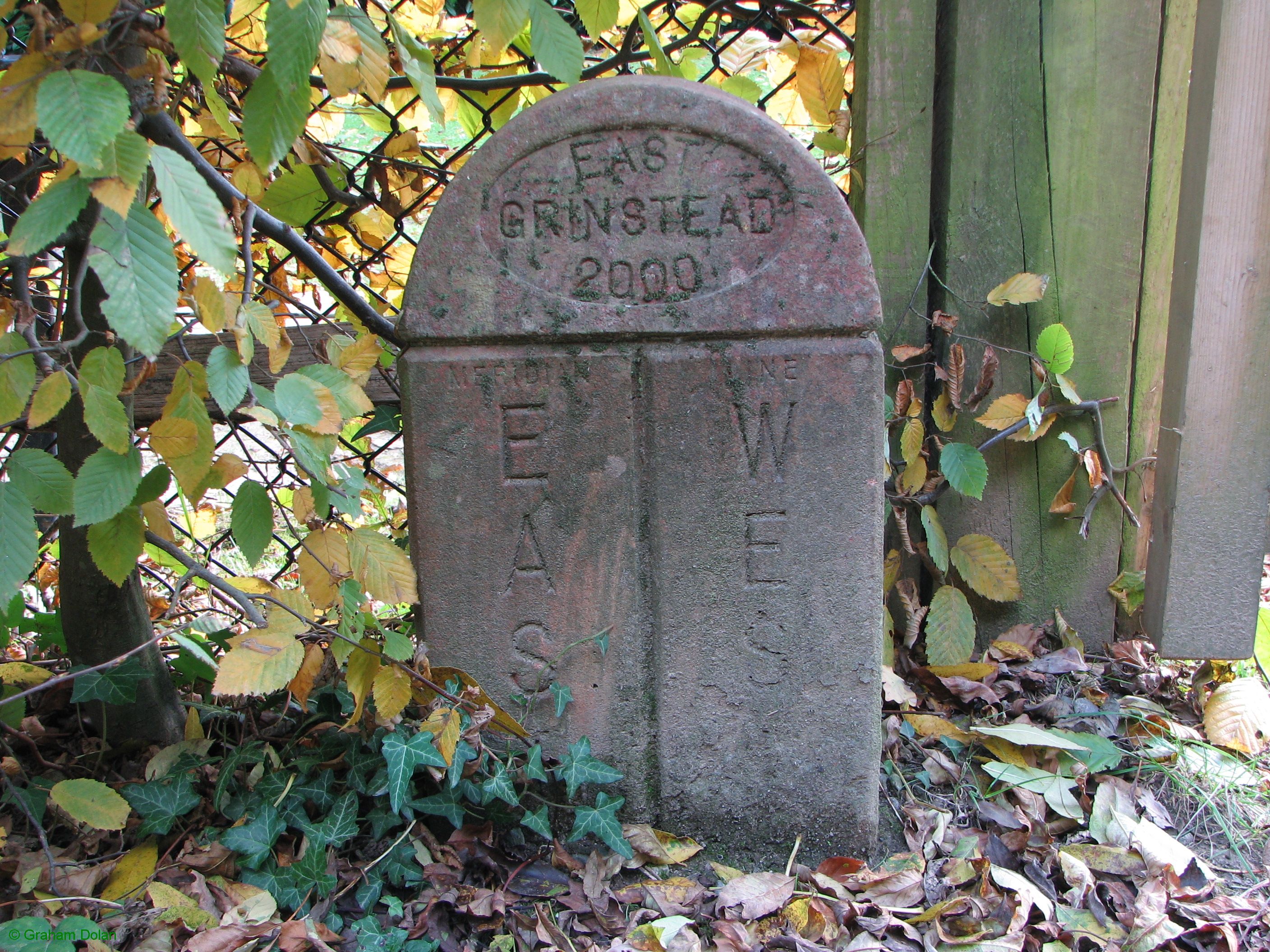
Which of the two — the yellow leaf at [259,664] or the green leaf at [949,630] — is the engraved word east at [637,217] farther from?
the green leaf at [949,630]

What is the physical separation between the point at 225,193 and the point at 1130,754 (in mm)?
1954

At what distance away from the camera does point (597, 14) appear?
1477mm

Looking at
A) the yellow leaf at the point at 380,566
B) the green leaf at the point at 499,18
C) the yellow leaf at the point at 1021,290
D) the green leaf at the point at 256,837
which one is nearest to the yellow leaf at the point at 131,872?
the green leaf at the point at 256,837

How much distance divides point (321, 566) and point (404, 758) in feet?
1.17

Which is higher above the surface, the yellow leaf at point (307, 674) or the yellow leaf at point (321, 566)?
the yellow leaf at point (321, 566)

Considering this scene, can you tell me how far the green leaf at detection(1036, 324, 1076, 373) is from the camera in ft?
6.52

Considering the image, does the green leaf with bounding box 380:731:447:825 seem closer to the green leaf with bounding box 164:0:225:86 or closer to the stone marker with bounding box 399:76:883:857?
the stone marker with bounding box 399:76:883:857

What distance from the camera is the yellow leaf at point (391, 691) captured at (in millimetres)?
1437

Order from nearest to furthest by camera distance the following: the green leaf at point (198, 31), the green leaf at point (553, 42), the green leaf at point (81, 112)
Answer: the green leaf at point (81, 112), the green leaf at point (198, 31), the green leaf at point (553, 42)

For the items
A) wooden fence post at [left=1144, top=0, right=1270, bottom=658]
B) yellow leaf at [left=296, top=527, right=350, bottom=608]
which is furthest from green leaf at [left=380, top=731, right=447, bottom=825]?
wooden fence post at [left=1144, top=0, right=1270, bottom=658]

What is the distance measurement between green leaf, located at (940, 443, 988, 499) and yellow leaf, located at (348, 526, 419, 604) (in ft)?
3.98

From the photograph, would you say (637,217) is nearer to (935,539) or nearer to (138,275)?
(138,275)

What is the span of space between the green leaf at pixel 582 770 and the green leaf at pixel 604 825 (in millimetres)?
38

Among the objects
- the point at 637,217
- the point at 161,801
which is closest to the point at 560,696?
the point at 161,801
